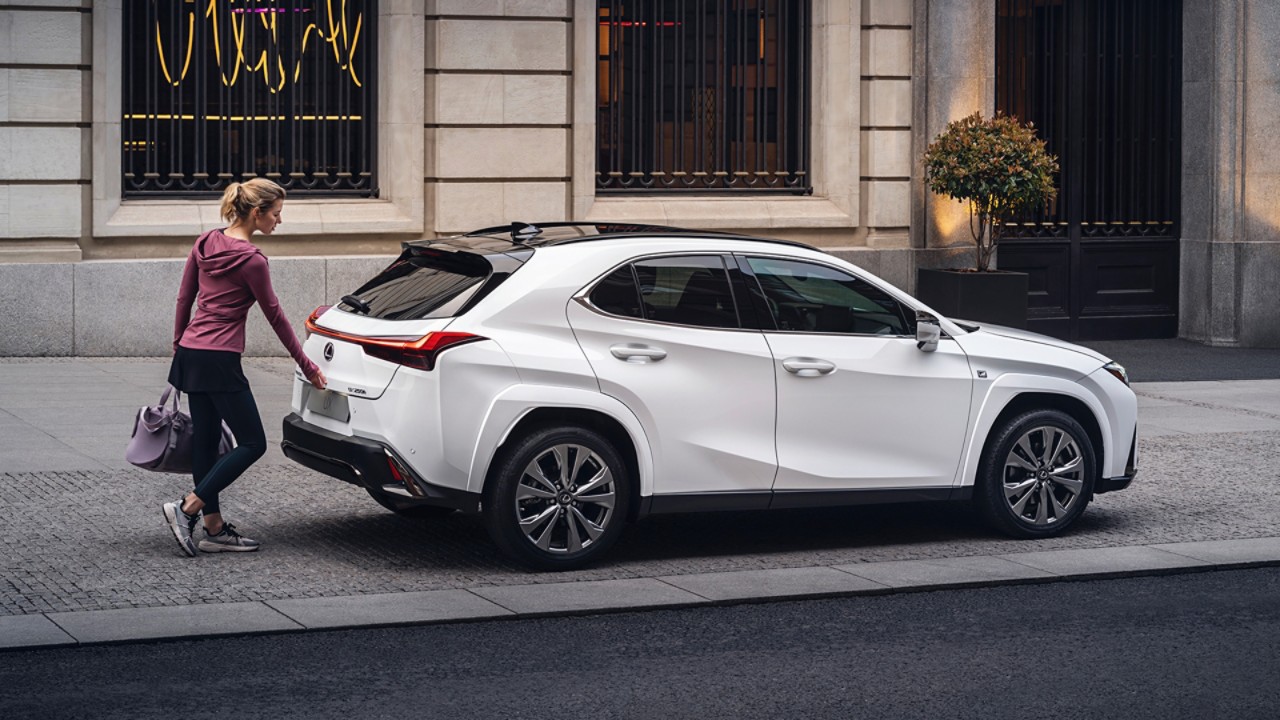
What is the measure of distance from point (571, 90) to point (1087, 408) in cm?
894

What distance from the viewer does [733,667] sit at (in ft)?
20.8

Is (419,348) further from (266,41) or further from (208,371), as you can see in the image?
(266,41)

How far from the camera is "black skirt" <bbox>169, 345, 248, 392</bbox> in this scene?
7859 mm

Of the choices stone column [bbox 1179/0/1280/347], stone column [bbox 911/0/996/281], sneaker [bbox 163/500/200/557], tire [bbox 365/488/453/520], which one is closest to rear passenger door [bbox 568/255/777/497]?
tire [bbox 365/488/453/520]

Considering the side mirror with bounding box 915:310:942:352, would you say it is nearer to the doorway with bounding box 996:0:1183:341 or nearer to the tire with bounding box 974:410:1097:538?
the tire with bounding box 974:410:1097:538

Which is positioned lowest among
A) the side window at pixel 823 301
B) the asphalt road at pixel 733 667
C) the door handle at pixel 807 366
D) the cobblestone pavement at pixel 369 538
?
the asphalt road at pixel 733 667

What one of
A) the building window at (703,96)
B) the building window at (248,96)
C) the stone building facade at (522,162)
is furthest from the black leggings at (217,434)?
the building window at (703,96)

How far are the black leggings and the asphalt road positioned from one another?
4.88ft

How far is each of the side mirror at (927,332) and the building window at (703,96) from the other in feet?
29.6

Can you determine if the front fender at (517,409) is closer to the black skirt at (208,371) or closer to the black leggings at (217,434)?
the black leggings at (217,434)

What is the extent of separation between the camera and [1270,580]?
315 inches

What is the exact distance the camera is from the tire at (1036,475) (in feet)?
28.7

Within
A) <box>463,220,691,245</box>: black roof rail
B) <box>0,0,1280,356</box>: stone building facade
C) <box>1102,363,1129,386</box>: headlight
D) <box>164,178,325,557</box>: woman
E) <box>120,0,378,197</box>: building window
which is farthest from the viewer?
<box>120,0,378,197</box>: building window

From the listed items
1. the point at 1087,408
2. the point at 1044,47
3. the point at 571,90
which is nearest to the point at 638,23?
the point at 571,90
